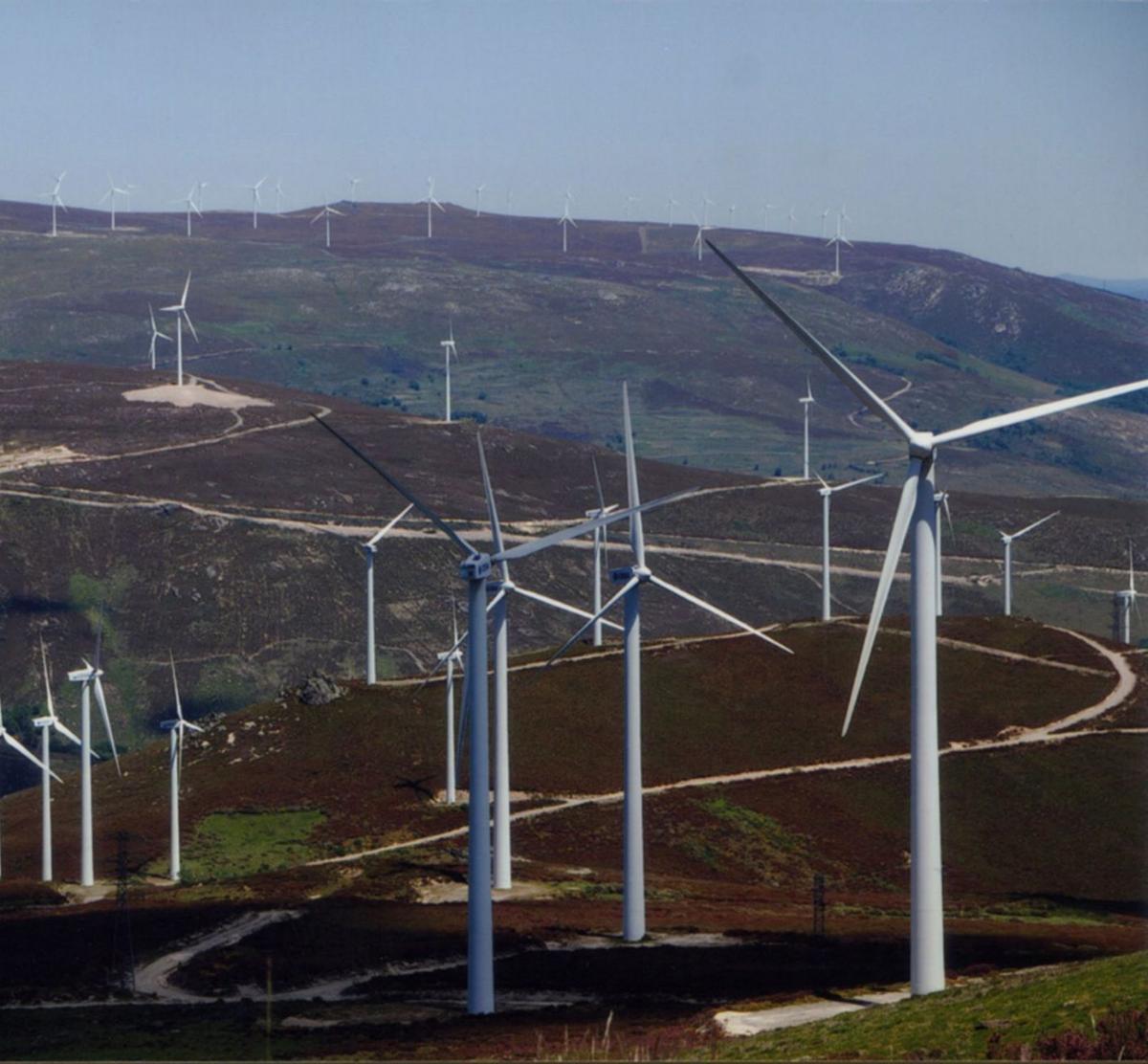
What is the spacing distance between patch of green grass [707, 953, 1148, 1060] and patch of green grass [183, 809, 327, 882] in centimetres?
6011

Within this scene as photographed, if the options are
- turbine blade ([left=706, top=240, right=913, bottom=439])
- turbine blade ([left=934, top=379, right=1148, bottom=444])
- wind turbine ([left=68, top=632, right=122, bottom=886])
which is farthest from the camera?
wind turbine ([left=68, top=632, right=122, bottom=886])

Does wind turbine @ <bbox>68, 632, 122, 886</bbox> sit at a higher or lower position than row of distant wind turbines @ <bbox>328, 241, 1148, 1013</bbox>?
lower

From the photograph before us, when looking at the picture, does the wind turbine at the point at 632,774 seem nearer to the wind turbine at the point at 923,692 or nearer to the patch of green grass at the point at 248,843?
the wind turbine at the point at 923,692

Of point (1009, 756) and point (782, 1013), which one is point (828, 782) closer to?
point (1009, 756)

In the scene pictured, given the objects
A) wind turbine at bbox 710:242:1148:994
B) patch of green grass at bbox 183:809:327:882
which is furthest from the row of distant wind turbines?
patch of green grass at bbox 183:809:327:882

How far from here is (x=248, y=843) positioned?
116m

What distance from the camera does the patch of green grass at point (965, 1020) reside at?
145ft

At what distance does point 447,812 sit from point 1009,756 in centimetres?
3619

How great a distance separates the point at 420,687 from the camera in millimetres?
147750

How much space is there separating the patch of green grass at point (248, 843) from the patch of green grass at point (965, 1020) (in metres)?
60.1

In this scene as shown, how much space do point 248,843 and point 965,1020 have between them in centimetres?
7521

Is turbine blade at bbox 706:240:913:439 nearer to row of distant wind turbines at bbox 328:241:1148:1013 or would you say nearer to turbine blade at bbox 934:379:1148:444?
row of distant wind turbines at bbox 328:241:1148:1013

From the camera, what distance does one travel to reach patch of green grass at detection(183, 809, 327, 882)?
361 ft

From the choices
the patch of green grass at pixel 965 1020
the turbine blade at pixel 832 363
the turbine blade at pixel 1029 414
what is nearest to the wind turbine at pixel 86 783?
the turbine blade at pixel 832 363
